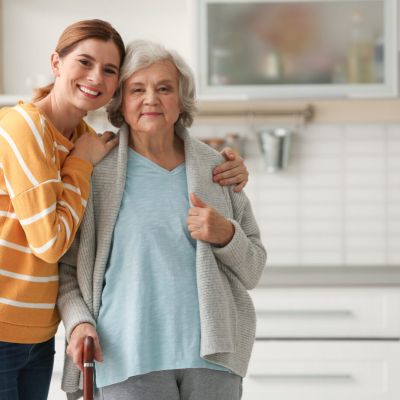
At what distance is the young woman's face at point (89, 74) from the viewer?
69.2 inches

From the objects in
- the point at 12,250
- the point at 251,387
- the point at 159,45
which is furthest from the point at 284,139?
the point at 12,250

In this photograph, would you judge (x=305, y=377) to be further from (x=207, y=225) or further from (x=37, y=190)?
(x=37, y=190)

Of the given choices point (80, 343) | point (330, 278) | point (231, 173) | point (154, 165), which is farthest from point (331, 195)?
point (80, 343)

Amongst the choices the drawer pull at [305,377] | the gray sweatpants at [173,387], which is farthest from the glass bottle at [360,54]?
the gray sweatpants at [173,387]

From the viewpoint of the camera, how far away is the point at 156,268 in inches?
66.8

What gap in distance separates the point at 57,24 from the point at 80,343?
2.19m

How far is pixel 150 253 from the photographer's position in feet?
5.57

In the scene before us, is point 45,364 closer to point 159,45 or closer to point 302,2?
point 159,45

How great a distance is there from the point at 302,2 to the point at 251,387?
1.56 m

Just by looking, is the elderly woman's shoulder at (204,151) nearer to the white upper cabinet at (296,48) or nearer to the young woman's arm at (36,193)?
the young woman's arm at (36,193)

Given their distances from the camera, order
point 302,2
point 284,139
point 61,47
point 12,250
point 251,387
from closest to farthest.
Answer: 1. point 12,250
2. point 61,47
3. point 251,387
4. point 302,2
5. point 284,139

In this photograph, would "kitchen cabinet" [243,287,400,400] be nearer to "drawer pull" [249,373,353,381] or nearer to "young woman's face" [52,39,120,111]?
"drawer pull" [249,373,353,381]

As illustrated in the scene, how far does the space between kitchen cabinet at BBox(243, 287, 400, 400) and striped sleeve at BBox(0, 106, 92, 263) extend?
4.88 ft

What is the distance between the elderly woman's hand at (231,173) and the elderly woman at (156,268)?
0.13 ft
